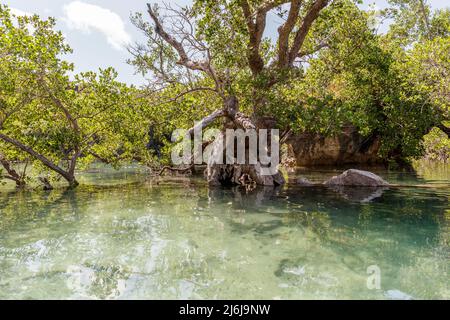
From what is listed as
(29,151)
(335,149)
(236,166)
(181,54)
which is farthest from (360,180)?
(29,151)

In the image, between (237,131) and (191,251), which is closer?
(191,251)

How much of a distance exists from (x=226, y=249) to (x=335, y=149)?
23164 millimetres

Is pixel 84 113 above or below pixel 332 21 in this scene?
below

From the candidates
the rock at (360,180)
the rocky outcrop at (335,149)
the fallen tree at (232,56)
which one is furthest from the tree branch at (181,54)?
the rocky outcrop at (335,149)

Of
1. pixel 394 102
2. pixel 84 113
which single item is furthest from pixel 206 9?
pixel 394 102

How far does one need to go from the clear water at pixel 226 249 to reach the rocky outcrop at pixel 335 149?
53.3 feet

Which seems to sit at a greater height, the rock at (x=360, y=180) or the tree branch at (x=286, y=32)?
the tree branch at (x=286, y=32)

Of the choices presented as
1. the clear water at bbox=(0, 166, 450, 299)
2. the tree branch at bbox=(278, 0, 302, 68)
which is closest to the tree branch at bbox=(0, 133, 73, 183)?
the clear water at bbox=(0, 166, 450, 299)

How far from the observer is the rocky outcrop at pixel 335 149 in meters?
25.8

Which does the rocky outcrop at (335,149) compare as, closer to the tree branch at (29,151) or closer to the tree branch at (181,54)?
the tree branch at (181,54)

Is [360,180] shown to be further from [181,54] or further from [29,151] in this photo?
[29,151]
